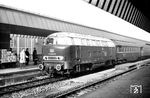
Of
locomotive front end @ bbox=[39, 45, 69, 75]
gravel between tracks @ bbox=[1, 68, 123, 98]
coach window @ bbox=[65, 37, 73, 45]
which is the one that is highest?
coach window @ bbox=[65, 37, 73, 45]

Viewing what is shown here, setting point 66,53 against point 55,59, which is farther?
point 55,59

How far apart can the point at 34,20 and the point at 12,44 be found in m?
3.21

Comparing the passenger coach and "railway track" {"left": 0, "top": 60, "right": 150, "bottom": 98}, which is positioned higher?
the passenger coach

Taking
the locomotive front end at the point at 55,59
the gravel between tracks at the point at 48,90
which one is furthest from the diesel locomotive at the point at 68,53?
the gravel between tracks at the point at 48,90

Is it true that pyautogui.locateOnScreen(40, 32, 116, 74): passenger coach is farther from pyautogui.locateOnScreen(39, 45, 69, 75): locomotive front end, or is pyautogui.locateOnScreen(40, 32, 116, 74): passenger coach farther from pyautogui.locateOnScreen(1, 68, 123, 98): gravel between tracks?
pyautogui.locateOnScreen(1, 68, 123, 98): gravel between tracks

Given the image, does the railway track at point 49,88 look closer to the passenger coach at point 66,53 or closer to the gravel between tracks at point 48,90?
the gravel between tracks at point 48,90

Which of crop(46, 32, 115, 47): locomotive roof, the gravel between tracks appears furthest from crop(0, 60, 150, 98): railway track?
crop(46, 32, 115, 47): locomotive roof

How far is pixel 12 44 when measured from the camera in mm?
20156

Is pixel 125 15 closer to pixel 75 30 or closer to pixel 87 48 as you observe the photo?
pixel 87 48

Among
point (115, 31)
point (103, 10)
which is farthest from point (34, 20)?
point (115, 31)

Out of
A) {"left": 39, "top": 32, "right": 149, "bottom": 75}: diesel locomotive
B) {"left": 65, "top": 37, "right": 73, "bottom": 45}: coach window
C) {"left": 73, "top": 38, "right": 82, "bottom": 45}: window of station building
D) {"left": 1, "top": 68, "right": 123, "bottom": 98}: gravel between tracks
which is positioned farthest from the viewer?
{"left": 73, "top": 38, "right": 82, "bottom": 45}: window of station building

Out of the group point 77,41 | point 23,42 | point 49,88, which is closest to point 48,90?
point 49,88

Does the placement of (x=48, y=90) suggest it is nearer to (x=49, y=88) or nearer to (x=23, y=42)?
(x=49, y=88)

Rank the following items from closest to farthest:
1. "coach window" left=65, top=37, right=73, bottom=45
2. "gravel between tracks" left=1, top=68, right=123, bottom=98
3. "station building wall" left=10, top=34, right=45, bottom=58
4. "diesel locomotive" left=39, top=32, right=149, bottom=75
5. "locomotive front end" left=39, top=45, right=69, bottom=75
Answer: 1. "gravel between tracks" left=1, top=68, right=123, bottom=98
2. "locomotive front end" left=39, top=45, right=69, bottom=75
3. "diesel locomotive" left=39, top=32, right=149, bottom=75
4. "coach window" left=65, top=37, right=73, bottom=45
5. "station building wall" left=10, top=34, right=45, bottom=58
